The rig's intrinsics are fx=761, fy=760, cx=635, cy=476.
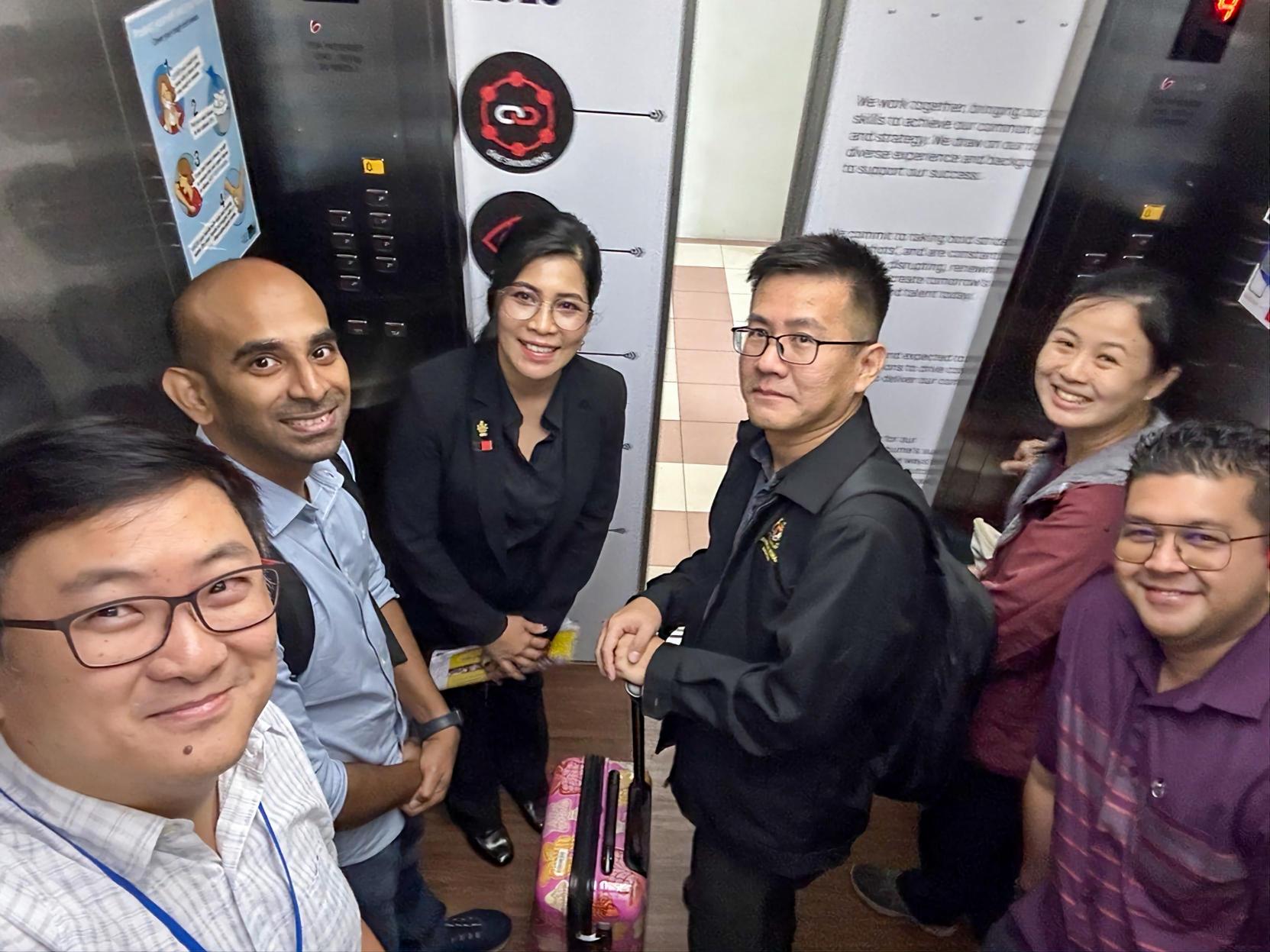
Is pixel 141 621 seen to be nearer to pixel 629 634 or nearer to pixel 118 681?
pixel 118 681

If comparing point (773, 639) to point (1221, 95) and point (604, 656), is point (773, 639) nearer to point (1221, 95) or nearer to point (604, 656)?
point (604, 656)

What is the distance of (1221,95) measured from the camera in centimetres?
186

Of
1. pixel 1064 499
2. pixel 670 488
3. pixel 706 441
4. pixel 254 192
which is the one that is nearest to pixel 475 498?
pixel 254 192

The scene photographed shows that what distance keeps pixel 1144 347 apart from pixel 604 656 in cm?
121

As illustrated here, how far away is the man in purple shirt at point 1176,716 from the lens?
1.05 m

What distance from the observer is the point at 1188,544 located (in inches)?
42.6

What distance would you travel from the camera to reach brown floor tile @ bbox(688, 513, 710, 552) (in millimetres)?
3066

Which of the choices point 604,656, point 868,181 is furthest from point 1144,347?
point 604,656

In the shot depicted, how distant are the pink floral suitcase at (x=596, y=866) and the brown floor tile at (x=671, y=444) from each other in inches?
70.7

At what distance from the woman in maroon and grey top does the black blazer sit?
3.04 feet

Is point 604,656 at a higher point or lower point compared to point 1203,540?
lower

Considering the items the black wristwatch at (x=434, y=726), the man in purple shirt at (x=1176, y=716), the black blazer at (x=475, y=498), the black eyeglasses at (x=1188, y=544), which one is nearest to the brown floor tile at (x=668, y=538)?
the black blazer at (x=475, y=498)

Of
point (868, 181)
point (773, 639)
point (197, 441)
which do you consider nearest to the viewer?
point (197, 441)

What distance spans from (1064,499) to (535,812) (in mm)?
1627
